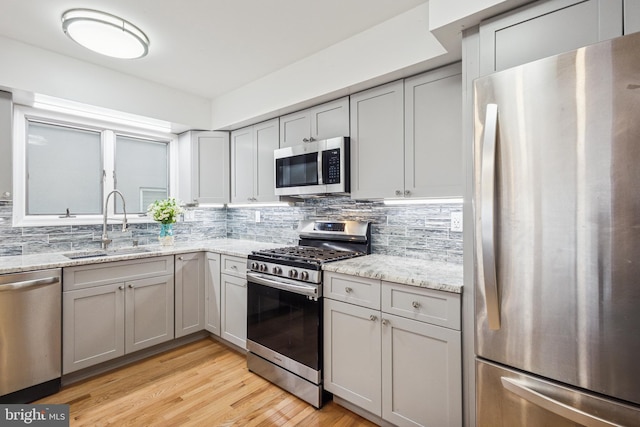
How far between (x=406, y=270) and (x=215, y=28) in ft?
6.74

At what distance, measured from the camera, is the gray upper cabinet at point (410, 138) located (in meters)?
1.88

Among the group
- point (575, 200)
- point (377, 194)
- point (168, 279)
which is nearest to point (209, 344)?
point (168, 279)

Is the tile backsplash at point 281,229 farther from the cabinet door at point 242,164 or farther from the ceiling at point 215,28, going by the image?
the ceiling at point 215,28

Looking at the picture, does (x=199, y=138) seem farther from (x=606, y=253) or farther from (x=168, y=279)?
(x=606, y=253)

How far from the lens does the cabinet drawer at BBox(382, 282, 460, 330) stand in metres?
1.54

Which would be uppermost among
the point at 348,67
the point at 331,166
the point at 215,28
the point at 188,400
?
the point at 215,28

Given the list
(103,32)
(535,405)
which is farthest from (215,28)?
(535,405)

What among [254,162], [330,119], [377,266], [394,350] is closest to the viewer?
[394,350]

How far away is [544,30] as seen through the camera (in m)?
1.27

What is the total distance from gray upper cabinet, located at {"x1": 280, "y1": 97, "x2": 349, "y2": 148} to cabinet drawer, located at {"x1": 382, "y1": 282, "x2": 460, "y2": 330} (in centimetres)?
127

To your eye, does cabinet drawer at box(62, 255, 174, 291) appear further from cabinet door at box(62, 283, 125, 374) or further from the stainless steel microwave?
the stainless steel microwave

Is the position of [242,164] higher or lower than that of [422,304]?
higher

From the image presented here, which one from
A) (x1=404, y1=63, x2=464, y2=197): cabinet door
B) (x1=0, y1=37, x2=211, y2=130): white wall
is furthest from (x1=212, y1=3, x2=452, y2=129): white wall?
(x1=0, y1=37, x2=211, y2=130): white wall

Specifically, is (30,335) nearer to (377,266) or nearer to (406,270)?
(377,266)
